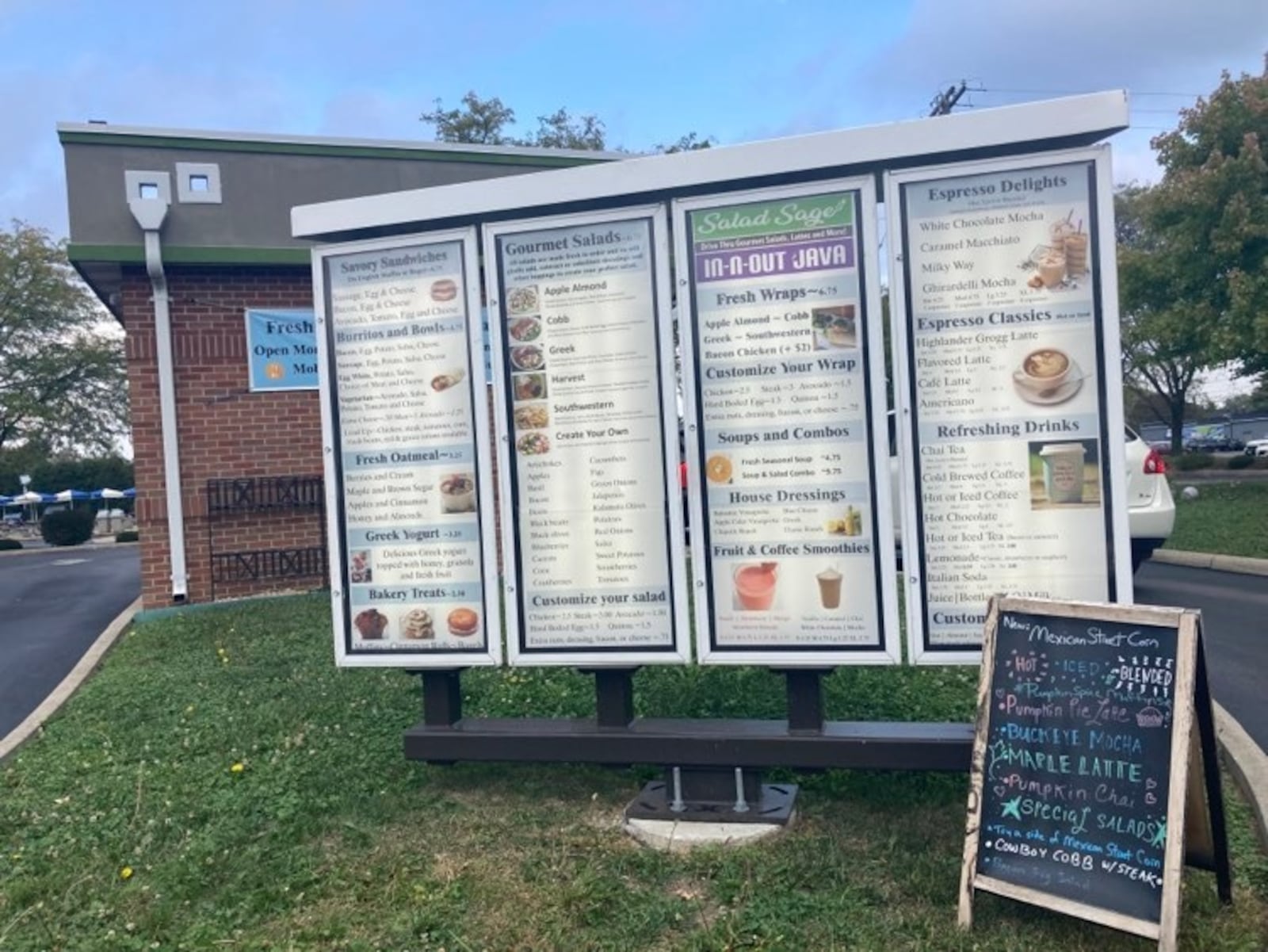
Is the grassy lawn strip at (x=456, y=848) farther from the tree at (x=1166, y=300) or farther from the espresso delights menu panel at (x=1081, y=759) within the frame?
the tree at (x=1166, y=300)

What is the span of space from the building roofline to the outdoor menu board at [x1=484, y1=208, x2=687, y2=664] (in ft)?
18.3

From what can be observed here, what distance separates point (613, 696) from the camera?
468 centimetres

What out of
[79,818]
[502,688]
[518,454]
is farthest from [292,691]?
[518,454]

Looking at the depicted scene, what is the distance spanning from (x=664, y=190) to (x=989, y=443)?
5.32 feet

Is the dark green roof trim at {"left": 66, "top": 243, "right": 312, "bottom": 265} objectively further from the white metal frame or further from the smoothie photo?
the smoothie photo

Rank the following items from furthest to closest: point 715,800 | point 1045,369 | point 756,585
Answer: point 715,800 → point 756,585 → point 1045,369

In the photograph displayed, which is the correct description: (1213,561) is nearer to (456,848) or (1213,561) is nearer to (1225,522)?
(1225,522)

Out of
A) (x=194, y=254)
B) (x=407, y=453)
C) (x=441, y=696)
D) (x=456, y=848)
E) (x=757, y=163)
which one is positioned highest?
(x=194, y=254)

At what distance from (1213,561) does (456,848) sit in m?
9.26

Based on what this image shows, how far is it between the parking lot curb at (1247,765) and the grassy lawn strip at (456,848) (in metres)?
0.09

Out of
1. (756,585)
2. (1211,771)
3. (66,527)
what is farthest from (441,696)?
(66,527)

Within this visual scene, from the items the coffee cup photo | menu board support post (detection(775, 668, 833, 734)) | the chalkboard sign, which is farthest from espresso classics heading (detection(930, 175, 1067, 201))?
menu board support post (detection(775, 668, 833, 734))

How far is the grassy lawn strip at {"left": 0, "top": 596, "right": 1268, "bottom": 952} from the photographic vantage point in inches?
142

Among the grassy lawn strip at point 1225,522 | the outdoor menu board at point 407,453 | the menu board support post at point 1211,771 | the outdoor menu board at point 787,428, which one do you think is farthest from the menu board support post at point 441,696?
the grassy lawn strip at point 1225,522
